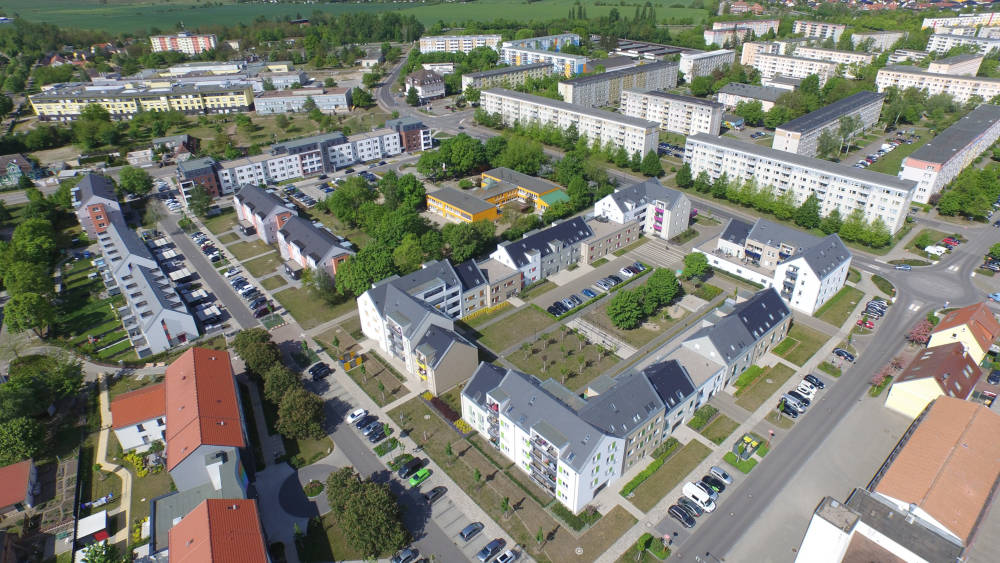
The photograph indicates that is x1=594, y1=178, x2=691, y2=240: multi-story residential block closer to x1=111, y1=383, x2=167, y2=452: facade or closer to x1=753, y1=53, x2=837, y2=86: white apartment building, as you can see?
Answer: x1=111, y1=383, x2=167, y2=452: facade

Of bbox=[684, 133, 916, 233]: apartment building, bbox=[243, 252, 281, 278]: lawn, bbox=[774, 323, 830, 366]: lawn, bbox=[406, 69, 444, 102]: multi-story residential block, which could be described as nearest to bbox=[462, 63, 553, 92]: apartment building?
bbox=[406, 69, 444, 102]: multi-story residential block

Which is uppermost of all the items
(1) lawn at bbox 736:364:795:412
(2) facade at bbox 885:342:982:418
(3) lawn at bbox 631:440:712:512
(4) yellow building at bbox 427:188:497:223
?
(4) yellow building at bbox 427:188:497:223

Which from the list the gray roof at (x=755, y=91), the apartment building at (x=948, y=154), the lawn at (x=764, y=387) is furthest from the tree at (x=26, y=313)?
the gray roof at (x=755, y=91)

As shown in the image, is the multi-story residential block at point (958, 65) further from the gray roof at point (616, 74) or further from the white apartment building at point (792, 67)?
the gray roof at point (616, 74)

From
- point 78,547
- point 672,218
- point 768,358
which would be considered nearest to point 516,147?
point 672,218

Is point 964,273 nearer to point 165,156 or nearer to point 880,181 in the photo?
point 880,181

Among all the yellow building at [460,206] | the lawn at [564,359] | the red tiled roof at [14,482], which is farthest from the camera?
the yellow building at [460,206]
